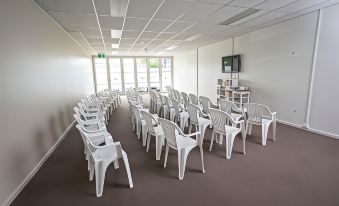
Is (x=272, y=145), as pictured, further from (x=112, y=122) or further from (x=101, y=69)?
(x=101, y=69)

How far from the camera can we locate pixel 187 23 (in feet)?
15.5

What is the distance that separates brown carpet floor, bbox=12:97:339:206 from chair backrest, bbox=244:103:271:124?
21.8 inches

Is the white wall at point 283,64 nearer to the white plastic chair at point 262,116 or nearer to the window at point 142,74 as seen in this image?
the white plastic chair at point 262,116

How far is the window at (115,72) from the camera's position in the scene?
12.3m

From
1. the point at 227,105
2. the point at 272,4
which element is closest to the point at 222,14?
the point at 272,4

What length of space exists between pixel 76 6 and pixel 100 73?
924 centimetres

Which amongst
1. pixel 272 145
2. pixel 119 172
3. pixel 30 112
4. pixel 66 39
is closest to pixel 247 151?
pixel 272 145

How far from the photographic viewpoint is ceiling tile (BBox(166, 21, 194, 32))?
4.71 m

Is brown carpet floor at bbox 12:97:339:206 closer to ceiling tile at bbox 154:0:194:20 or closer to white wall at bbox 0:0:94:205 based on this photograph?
white wall at bbox 0:0:94:205

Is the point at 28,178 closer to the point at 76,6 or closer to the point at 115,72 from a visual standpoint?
the point at 76,6

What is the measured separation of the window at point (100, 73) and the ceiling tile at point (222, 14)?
30.8 ft

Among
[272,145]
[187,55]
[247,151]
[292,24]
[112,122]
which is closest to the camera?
[247,151]

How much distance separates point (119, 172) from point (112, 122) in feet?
10.5

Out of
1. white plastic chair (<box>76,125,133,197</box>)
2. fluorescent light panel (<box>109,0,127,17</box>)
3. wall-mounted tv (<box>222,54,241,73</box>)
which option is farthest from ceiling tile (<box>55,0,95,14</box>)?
wall-mounted tv (<box>222,54,241,73</box>)
